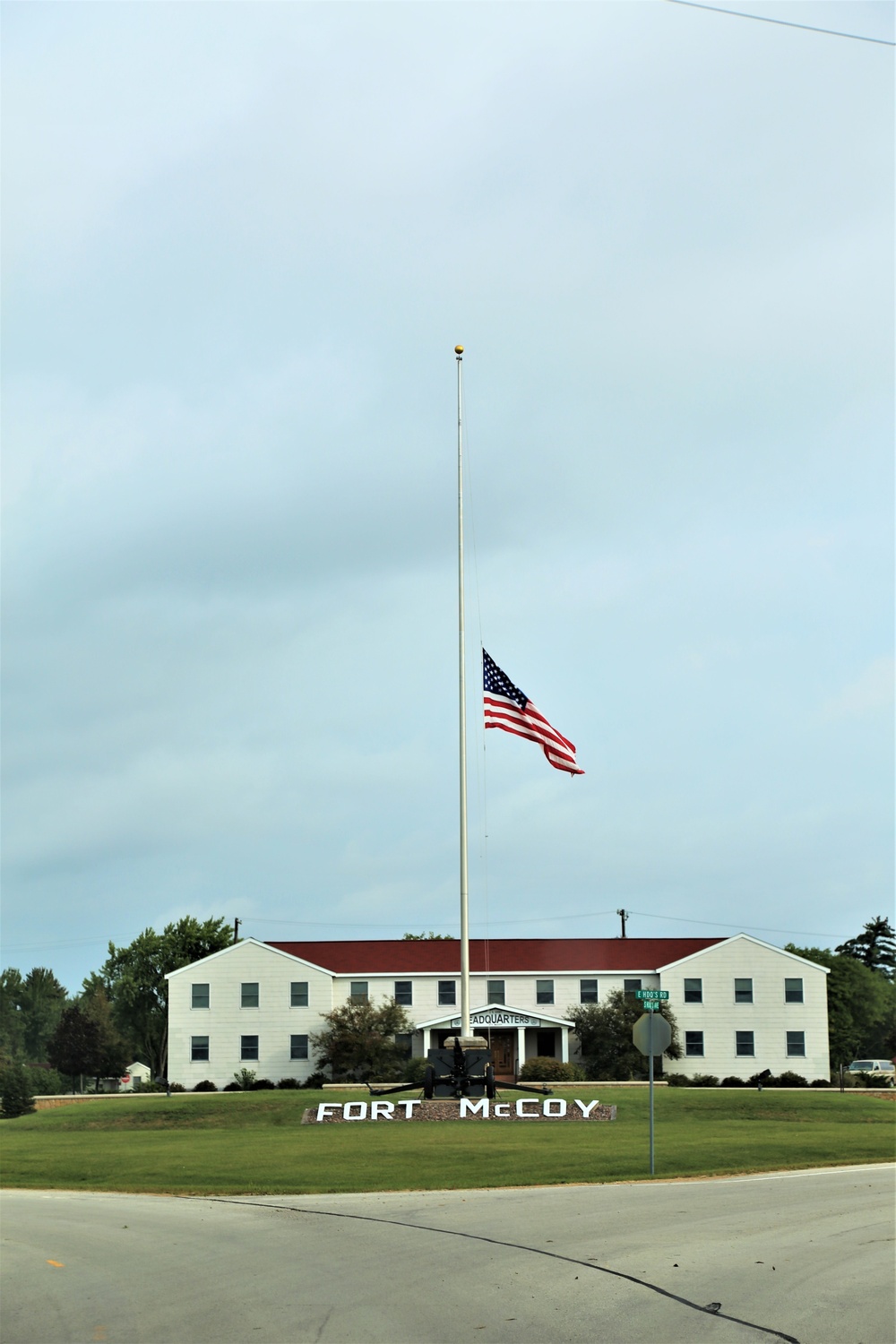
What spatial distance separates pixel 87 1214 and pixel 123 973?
76.2 metres

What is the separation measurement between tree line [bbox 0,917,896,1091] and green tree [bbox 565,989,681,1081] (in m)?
0.05

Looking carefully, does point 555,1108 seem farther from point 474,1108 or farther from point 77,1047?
point 77,1047

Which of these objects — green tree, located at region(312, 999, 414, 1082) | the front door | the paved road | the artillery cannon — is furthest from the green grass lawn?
the front door

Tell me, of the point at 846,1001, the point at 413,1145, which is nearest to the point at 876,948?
the point at 846,1001

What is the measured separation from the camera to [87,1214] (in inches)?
822

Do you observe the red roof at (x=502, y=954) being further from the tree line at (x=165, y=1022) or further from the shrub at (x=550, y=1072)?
the shrub at (x=550, y=1072)

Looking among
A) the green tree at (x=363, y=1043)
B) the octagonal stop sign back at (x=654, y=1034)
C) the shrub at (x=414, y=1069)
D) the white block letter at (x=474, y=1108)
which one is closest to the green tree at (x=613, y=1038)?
the shrub at (x=414, y=1069)

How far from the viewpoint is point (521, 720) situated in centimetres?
3262

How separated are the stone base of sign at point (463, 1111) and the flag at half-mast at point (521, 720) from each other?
12370 millimetres

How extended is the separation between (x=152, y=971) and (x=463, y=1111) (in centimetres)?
5717

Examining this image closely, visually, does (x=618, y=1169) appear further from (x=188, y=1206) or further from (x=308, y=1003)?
(x=308, y=1003)

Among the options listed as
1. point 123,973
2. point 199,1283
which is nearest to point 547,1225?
point 199,1283

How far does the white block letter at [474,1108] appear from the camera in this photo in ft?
129

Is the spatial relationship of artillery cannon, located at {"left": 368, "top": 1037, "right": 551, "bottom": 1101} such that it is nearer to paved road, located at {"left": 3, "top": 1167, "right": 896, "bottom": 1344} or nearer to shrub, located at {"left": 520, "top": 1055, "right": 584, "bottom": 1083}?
paved road, located at {"left": 3, "top": 1167, "right": 896, "bottom": 1344}
